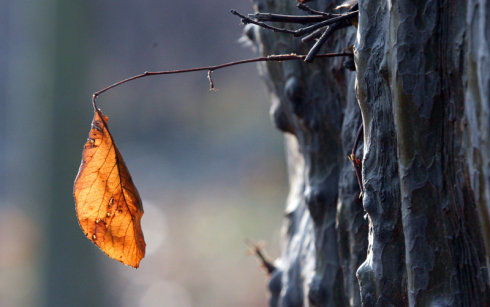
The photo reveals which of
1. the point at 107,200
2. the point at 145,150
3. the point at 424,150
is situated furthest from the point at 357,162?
the point at 145,150

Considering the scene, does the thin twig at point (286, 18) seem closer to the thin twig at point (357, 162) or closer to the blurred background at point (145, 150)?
the thin twig at point (357, 162)

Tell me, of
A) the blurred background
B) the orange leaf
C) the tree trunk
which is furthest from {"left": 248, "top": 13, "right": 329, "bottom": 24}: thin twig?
the blurred background

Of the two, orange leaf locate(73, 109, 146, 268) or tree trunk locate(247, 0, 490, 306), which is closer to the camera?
tree trunk locate(247, 0, 490, 306)

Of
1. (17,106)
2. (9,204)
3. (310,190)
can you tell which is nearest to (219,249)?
(9,204)

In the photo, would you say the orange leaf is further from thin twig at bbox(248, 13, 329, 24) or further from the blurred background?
the blurred background

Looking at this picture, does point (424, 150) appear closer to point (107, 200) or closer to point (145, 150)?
point (107, 200)

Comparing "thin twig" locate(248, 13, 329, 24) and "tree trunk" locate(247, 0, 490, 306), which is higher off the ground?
"thin twig" locate(248, 13, 329, 24)
